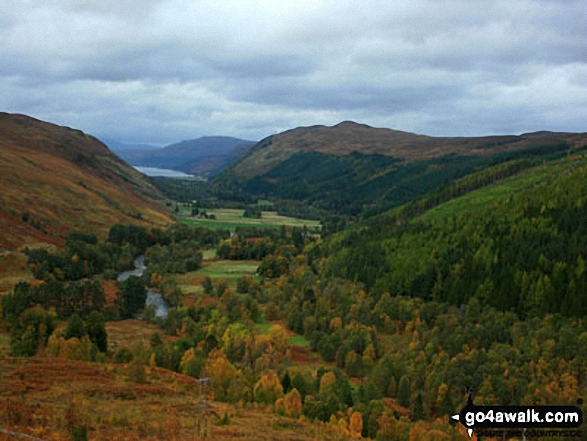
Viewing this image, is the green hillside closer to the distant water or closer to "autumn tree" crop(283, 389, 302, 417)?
the distant water

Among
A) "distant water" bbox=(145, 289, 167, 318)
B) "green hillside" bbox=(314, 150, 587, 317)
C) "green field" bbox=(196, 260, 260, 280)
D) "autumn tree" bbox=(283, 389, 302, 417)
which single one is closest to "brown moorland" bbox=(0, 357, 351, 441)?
"autumn tree" bbox=(283, 389, 302, 417)

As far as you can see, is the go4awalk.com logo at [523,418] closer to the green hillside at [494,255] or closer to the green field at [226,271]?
the green hillside at [494,255]

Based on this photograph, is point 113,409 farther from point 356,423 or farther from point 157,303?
point 157,303

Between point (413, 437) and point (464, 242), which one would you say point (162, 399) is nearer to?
point (413, 437)

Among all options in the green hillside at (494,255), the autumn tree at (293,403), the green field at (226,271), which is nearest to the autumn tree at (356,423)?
the autumn tree at (293,403)

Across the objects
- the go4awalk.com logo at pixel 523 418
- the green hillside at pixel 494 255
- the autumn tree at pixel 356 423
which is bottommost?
the autumn tree at pixel 356 423

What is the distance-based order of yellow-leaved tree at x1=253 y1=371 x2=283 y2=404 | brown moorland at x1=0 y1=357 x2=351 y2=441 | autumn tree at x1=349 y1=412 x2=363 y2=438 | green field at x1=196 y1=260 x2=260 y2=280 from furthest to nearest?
green field at x1=196 y1=260 x2=260 y2=280, yellow-leaved tree at x1=253 y1=371 x2=283 y2=404, autumn tree at x1=349 y1=412 x2=363 y2=438, brown moorland at x1=0 y1=357 x2=351 y2=441

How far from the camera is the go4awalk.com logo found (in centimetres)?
5058

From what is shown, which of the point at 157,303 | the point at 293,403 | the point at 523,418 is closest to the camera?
the point at 523,418

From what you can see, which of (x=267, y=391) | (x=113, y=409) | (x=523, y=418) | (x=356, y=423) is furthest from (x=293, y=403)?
(x=523, y=418)

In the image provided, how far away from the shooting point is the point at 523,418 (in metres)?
56.3

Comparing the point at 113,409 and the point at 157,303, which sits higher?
the point at 113,409

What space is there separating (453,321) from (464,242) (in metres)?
43.0

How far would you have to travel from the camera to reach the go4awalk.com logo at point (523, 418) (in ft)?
166
